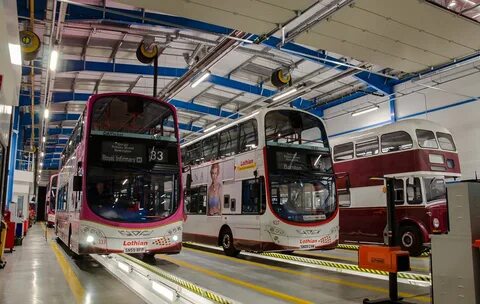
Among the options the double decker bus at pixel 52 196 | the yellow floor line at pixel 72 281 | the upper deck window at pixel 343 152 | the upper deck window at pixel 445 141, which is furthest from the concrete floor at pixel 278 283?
the double decker bus at pixel 52 196

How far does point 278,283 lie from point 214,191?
533cm

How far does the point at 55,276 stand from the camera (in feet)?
25.8

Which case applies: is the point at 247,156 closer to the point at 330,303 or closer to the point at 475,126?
the point at 330,303

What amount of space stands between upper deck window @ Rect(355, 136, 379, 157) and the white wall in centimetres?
407

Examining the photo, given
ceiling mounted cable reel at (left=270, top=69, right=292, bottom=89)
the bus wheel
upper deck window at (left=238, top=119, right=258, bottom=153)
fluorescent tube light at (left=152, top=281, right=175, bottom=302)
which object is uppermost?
ceiling mounted cable reel at (left=270, top=69, right=292, bottom=89)

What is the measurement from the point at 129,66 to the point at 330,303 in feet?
44.1

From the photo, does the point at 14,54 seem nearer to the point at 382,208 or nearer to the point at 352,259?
the point at 352,259

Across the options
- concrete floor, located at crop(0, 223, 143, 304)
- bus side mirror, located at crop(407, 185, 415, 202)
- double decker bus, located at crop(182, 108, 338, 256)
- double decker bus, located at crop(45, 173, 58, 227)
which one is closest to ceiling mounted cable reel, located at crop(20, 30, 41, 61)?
concrete floor, located at crop(0, 223, 143, 304)

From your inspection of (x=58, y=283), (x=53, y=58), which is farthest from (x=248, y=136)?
(x=53, y=58)

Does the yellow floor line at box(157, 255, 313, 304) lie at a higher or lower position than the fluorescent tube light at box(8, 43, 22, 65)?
lower

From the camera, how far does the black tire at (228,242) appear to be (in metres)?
11.1

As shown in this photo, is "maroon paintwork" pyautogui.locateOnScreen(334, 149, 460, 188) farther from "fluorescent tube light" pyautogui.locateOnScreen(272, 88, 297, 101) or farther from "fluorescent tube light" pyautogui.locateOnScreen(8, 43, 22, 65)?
"fluorescent tube light" pyautogui.locateOnScreen(8, 43, 22, 65)

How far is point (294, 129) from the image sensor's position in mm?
10273

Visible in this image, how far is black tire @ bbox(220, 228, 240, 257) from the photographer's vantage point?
437 inches
